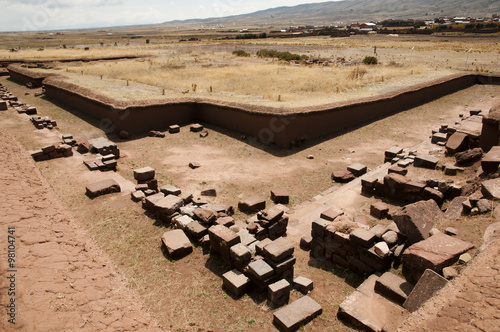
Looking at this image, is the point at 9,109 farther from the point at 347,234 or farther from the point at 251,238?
the point at 347,234

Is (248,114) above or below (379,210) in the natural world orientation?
above

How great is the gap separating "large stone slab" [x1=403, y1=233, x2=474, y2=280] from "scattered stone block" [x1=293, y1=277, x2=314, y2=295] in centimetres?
163

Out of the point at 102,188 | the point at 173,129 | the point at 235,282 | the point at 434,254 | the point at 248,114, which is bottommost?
the point at 235,282

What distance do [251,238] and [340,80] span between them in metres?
17.0

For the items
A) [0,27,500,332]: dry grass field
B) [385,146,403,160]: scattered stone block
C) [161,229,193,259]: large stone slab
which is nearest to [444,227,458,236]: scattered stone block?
[0,27,500,332]: dry grass field

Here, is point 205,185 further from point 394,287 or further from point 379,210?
point 394,287

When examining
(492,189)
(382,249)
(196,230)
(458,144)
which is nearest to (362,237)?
(382,249)

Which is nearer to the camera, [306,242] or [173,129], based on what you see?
[306,242]

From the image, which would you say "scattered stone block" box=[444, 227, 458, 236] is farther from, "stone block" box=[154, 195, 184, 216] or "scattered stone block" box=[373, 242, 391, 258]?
"stone block" box=[154, 195, 184, 216]

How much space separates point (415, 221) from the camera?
6.02 meters

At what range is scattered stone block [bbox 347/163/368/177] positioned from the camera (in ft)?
34.8

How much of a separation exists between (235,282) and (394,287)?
2629mm

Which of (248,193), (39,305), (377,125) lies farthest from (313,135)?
(39,305)

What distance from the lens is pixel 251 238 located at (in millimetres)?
6805
